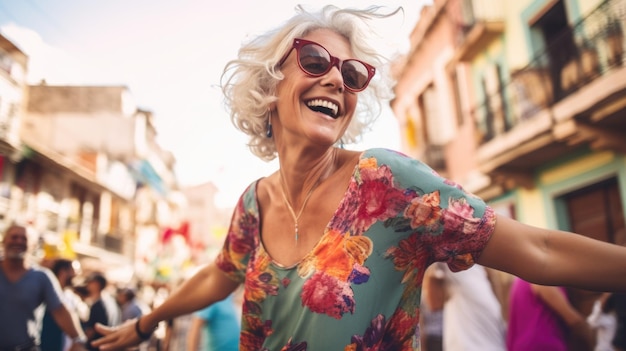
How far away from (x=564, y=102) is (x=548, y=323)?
23.4 ft

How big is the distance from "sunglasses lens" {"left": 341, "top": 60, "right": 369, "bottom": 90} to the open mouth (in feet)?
0.31

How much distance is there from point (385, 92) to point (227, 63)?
62 centimetres

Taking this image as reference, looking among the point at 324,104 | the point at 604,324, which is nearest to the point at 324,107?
the point at 324,104

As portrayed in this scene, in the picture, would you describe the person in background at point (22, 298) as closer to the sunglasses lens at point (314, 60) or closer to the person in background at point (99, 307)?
the person in background at point (99, 307)

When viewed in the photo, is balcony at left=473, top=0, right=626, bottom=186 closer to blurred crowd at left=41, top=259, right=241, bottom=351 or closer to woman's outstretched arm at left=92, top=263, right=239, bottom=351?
blurred crowd at left=41, top=259, right=241, bottom=351

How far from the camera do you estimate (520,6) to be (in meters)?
11.8

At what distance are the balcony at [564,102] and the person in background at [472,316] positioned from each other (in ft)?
21.0

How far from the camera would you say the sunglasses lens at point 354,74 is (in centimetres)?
170

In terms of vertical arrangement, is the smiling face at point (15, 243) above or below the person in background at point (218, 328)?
above

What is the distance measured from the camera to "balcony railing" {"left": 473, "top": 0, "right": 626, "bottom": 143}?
853cm

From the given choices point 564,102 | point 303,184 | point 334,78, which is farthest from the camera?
A: point 564,102

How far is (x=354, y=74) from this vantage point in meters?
1.72

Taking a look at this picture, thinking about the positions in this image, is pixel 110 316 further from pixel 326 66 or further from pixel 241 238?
pixel 326 66

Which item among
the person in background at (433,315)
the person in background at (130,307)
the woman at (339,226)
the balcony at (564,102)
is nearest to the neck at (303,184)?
the woman at (339,226)
